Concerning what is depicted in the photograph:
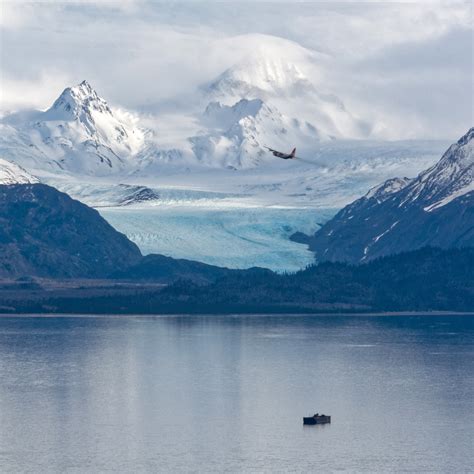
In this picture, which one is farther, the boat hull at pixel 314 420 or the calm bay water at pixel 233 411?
the boat hull at pixel 314 420

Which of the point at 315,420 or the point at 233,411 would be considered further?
the point at 233,411

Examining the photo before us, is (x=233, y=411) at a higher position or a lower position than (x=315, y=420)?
higher

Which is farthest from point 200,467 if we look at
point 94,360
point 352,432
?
point 94,360

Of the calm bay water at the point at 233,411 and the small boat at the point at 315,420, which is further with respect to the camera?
the small boat at the point at 315,420

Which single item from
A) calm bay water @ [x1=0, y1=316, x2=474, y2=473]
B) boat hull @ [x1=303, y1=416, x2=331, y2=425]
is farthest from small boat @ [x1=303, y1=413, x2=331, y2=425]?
calm bay water @ [x1=0, y1=316, x2=474, y2=473]

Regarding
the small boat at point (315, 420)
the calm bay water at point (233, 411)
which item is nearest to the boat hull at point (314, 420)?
the small boat at point (315, 420)

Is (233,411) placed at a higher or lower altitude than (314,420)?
higher

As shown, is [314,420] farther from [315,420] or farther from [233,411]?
[233,411]

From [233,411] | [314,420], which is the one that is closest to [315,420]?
[314,420]

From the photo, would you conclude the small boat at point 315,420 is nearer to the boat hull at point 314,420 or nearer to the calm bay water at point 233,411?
the boat hull at point 314,420
